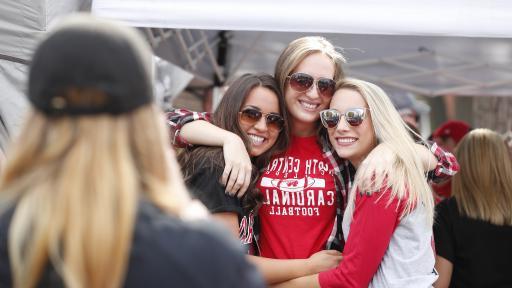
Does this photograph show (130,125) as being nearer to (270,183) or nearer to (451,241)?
(270,183)

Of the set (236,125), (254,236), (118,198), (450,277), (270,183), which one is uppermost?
(118,198)

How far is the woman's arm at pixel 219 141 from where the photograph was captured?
2.38m

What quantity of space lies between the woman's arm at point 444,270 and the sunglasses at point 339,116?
1108mm

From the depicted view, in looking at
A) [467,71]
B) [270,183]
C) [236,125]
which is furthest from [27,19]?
[467,71]

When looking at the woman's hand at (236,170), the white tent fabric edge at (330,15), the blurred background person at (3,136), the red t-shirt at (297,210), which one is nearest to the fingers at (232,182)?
the woman's hand at (236,170)

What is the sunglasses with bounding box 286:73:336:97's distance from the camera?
2691 millimetres

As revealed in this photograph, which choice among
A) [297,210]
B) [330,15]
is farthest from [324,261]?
[330,15]

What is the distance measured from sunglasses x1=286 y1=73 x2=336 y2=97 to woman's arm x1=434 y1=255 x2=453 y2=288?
1136 mm

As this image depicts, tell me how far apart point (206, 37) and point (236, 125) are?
2753mm

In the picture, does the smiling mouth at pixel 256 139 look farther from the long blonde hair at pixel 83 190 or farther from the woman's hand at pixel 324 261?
the long blonde hair at pixel 83 190

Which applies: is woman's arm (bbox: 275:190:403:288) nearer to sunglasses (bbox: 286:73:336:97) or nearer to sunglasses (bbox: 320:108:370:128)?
sunglasses (bbox: 320:108:370:128)

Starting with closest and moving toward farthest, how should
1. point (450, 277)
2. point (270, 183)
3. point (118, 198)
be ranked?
point (118, 198) → point (270, 183) → point (450, 277)

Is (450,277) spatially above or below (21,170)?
below

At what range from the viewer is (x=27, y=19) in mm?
2799
